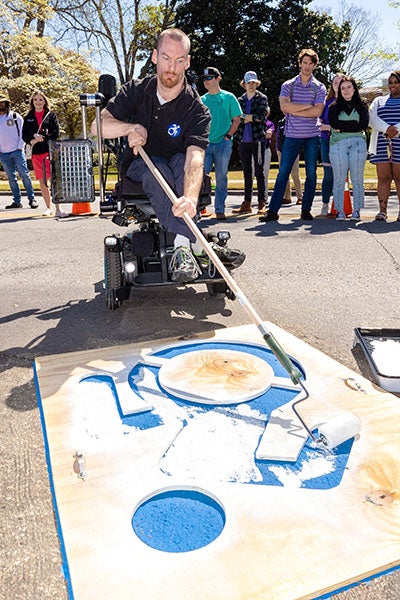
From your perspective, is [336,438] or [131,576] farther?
[336,438]

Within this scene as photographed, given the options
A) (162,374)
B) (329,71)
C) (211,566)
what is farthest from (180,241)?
(329,71)

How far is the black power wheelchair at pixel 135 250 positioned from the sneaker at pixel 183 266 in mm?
88

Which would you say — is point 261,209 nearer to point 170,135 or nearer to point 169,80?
point 170,135

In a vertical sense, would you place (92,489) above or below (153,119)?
below

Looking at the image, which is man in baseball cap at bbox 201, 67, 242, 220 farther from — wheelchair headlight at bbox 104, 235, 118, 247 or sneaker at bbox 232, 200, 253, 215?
wheelchair headlight at bbox 104, 235, 118, 247

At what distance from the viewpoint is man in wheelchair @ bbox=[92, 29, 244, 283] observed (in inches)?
142

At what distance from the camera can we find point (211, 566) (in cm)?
162

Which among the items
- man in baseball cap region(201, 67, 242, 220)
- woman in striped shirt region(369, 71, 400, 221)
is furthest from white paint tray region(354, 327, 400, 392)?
man in baseball cap region(201, 67, 242, 220)

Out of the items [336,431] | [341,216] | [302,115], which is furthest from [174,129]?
[341,216]

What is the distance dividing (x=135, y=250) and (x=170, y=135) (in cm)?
84

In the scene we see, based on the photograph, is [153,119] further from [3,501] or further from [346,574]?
[346,574]

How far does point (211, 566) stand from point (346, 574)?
1.30 feet

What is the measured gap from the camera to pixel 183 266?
3.67 metres

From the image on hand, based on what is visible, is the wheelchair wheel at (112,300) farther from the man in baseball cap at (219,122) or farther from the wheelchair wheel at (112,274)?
the man in baseball cap at (219,122)
